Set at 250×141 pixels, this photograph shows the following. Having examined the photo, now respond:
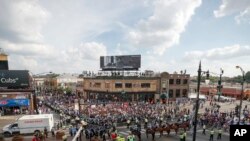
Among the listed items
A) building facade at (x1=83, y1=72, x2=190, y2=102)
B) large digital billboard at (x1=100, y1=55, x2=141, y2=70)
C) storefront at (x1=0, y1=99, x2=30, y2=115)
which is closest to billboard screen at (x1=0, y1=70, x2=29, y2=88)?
storefront at (x1=0, y1=99, x2=30, y2=115)

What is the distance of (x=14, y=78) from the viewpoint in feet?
169

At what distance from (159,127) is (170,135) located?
166 centimetres

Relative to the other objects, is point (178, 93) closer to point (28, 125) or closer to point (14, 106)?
point (14, 106)

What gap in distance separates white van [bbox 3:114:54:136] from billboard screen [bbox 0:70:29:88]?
67.8 ft

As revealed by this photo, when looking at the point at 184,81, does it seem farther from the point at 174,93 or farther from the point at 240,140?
the point at 240,140

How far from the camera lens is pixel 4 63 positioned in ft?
218

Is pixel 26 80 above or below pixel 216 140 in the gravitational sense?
above

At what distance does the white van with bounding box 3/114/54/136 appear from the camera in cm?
3189

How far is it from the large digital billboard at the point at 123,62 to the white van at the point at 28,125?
4049 cm

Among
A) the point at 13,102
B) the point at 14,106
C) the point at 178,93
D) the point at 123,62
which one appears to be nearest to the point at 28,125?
the point at 13,102

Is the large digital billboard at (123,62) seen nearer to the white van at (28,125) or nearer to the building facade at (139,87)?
the building facade at (139,87)

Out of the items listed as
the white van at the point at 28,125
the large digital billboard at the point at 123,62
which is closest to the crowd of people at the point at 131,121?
the white van at the point at 28,125

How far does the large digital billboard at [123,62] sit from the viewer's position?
7100 centimetres

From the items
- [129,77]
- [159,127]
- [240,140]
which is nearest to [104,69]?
[129,77]
